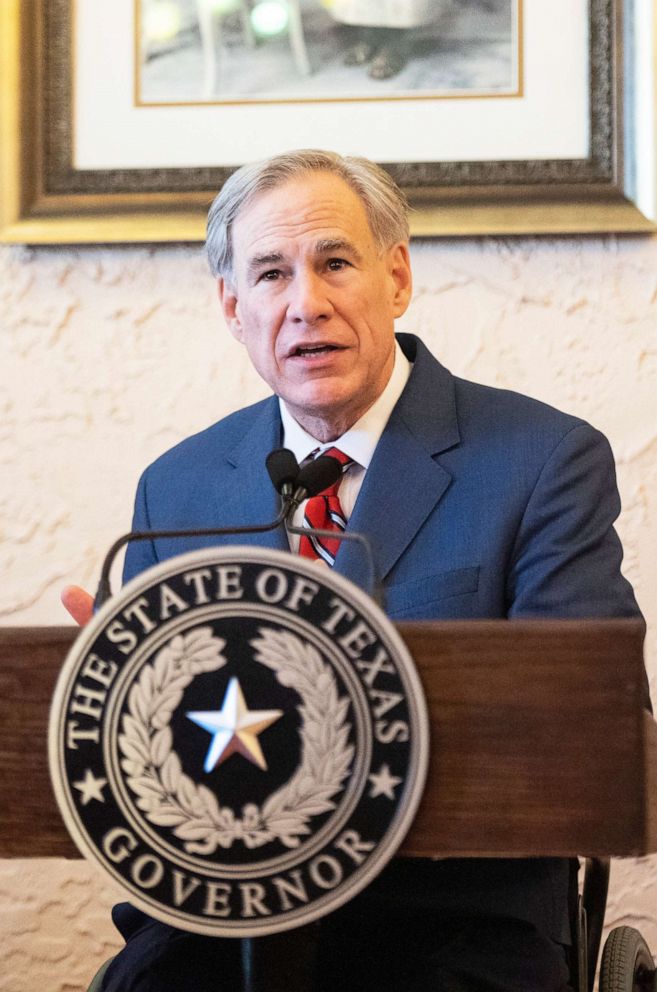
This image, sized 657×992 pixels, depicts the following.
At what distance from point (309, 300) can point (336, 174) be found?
0.64 feet

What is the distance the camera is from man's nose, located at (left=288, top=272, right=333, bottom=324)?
1601 millimetres

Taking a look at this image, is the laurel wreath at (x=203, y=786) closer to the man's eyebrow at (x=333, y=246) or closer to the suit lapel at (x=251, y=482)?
the suit lapel at (x=251, y=482)

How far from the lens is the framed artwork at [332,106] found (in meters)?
2.02

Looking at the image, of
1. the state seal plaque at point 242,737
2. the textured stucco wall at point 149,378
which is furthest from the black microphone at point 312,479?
the textured stucco wall at point 149,378

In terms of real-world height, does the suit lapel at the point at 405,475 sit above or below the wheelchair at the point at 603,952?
above

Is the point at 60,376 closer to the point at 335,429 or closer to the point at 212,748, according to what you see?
the point at 335,429

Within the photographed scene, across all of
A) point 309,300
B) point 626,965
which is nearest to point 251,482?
point 309,300

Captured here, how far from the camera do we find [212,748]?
0.81 meters

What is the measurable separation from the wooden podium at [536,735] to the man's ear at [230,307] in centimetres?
106

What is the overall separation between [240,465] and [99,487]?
1.64ft

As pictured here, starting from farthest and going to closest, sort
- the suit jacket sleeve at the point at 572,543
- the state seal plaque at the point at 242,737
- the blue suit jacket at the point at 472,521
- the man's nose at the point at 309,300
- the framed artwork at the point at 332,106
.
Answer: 1. the framed artwork at the point at 332,106
2. the man's nose at the point at 309,300
3. the suit jacket sleeve at the point at 572,543
4. the blue suit jacket at the point at 472,521
5. the state seal plaque at the point at 242,737

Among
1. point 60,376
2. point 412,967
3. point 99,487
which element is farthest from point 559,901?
point 60,376

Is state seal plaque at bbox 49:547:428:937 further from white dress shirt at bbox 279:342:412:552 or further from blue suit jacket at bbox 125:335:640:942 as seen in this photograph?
white dress shirt at bbox 279:342:412:552

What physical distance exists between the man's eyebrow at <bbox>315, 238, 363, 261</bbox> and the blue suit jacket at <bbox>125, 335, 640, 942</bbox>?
0.19 m
